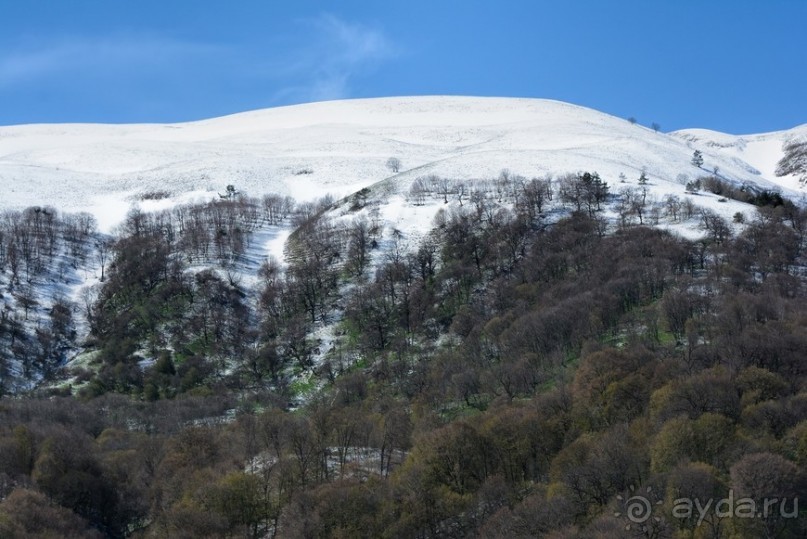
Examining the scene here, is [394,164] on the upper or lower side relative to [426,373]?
upper

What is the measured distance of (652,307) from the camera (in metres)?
88.4

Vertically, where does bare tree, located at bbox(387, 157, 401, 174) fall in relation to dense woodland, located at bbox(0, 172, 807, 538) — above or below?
above

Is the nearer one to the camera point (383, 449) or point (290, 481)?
point (290, 481)

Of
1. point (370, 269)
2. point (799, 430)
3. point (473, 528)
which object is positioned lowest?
point (473, 528)

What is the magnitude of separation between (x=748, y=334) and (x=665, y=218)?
56494mm

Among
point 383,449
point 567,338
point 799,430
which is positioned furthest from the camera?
point 567,338

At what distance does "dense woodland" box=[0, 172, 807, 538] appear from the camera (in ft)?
170

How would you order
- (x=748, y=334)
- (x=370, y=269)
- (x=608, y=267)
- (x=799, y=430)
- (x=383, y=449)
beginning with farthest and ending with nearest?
(x=370, y=269) → (x=608, y=267) → (x=748, y=334) → (x=383, y=449) → (x=799, y=430)

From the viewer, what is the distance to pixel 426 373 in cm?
9056

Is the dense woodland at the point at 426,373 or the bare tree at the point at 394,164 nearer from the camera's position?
the dense woodland at the point at 426,373

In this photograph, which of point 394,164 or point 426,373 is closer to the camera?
point 426,373

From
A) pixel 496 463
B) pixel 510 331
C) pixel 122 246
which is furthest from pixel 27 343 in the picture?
pixel 496 463

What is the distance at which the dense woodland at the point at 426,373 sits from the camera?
170 ft

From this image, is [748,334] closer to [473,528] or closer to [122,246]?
[473,528]
